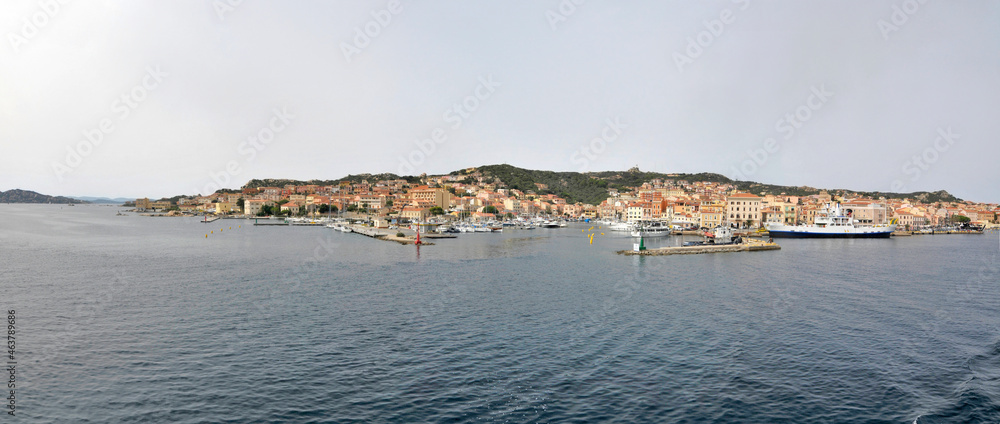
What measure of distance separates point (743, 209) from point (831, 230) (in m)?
22.7

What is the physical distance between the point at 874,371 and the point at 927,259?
39.3 m

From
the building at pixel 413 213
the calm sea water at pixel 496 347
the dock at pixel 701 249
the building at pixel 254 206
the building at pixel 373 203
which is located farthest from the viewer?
the building at pixel 254 206

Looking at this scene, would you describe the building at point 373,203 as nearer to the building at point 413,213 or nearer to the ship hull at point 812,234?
the building at point 413,213

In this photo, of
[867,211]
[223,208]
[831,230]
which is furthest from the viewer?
[223,208]

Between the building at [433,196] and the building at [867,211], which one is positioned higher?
the building at [433,196]

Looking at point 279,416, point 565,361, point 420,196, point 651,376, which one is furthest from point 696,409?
point 420,196

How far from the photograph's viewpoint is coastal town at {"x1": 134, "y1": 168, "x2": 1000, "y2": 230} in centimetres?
10025

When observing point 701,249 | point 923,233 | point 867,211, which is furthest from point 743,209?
point 701,249

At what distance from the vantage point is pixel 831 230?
76.9m

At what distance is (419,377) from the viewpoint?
13.0 m

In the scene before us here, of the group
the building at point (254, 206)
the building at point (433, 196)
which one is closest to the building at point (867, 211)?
the building at point (433, 196)

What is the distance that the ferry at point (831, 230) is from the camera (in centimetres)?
7662

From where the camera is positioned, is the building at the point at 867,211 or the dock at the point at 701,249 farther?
the building at the point at 867,211

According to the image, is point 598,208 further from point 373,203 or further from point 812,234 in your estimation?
point 812,234
